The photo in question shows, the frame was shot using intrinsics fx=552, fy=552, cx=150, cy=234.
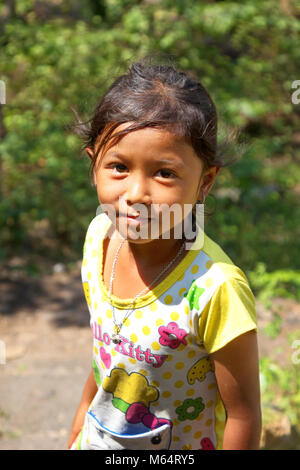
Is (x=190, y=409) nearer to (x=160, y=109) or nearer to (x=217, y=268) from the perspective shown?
(x=217, y=268)

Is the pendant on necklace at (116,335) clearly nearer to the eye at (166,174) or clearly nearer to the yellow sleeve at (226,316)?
the yellow sleeve at (226,316)

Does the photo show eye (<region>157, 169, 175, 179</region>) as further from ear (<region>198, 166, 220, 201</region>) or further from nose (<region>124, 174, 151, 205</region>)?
ear (<region>198, 166, 220, 201</region>)

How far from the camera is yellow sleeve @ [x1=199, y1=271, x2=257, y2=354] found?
3.77 feet

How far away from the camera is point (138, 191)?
45.1 inches

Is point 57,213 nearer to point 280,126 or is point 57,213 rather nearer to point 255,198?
point 255,198

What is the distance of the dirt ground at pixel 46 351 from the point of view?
2.68 meters

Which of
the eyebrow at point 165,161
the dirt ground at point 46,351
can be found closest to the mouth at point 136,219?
the eyebrow at point 165,161

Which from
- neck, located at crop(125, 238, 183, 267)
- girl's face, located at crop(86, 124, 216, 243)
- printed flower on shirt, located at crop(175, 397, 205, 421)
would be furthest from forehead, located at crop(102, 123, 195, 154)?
printed flower on shirt, located at crop(175, 397, 205, 421)

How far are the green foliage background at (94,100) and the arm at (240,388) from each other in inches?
101

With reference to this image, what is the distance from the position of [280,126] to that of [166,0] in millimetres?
2365

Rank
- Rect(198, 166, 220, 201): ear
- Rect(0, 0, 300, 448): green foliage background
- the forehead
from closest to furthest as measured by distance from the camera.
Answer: the forehead
Rect(198, 166, 220, 201): ear
Rect(0, 0, 300, 448): green foliage background

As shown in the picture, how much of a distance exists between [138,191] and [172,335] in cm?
33

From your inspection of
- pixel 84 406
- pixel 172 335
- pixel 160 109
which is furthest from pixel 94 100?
pixel 172 335

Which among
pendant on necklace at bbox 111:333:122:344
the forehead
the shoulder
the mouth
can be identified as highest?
the forehead
